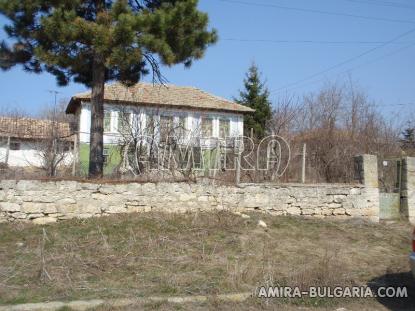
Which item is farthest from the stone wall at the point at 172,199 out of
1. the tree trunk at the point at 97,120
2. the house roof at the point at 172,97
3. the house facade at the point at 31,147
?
the house roof at the point at 172,97

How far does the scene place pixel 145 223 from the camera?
9297 mm

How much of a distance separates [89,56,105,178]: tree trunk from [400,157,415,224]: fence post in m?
8.29

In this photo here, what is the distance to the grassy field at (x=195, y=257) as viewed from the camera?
5945mm

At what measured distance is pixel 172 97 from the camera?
28.8 meters

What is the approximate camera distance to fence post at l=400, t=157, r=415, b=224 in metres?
12.0

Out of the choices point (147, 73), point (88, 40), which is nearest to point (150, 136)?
point (147, 73)

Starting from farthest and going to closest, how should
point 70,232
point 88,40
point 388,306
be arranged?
1. point 88,40
2. point 70,232
3. point 388,306

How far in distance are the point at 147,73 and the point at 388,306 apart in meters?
8.46

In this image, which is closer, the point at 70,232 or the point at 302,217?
the point at 70,232

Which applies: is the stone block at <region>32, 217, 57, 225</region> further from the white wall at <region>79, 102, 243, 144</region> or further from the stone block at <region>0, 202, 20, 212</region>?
the white wall at <region>79, 102, 243, 144</region>

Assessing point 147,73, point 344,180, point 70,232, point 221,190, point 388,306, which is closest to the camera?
point 388,306

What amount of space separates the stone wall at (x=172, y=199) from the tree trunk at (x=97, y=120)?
128cm

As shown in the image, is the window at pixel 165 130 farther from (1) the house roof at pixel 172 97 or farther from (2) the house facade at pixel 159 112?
(1) the house roof at pixel 172 97

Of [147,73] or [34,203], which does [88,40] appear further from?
[34,203]
